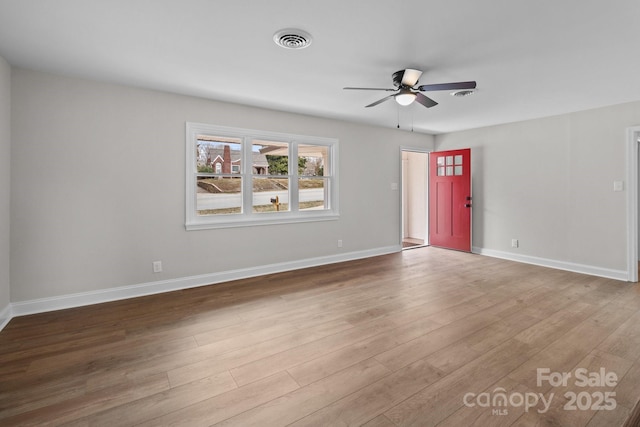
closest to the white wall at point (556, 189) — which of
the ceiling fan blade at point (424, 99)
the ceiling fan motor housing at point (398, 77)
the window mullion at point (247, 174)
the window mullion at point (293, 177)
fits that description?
the ceiling fan blade at point (424, 99)

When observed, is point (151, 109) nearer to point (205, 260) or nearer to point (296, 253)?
point (205, 260)

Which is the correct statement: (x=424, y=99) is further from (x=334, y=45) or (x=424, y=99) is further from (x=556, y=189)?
(x=556, y=189)

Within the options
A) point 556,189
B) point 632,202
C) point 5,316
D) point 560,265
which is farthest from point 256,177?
point 632,202

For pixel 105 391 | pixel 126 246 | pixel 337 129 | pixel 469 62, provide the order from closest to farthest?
pixel 105 391, pixel 469 62, pixel 126 246, pixel 337 129

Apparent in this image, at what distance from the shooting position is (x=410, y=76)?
9.78ft

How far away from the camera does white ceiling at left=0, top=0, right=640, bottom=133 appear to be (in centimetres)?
204

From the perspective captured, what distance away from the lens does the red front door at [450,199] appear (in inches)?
232

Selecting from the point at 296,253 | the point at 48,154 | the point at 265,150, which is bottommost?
the point at 296,253

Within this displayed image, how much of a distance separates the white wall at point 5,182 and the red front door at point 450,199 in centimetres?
650

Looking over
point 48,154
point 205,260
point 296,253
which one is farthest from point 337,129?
point 48,154

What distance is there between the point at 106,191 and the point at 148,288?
1233mm

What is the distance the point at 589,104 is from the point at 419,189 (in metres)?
3.57

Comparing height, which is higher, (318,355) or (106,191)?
(106,191)

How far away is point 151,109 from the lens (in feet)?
11.8
